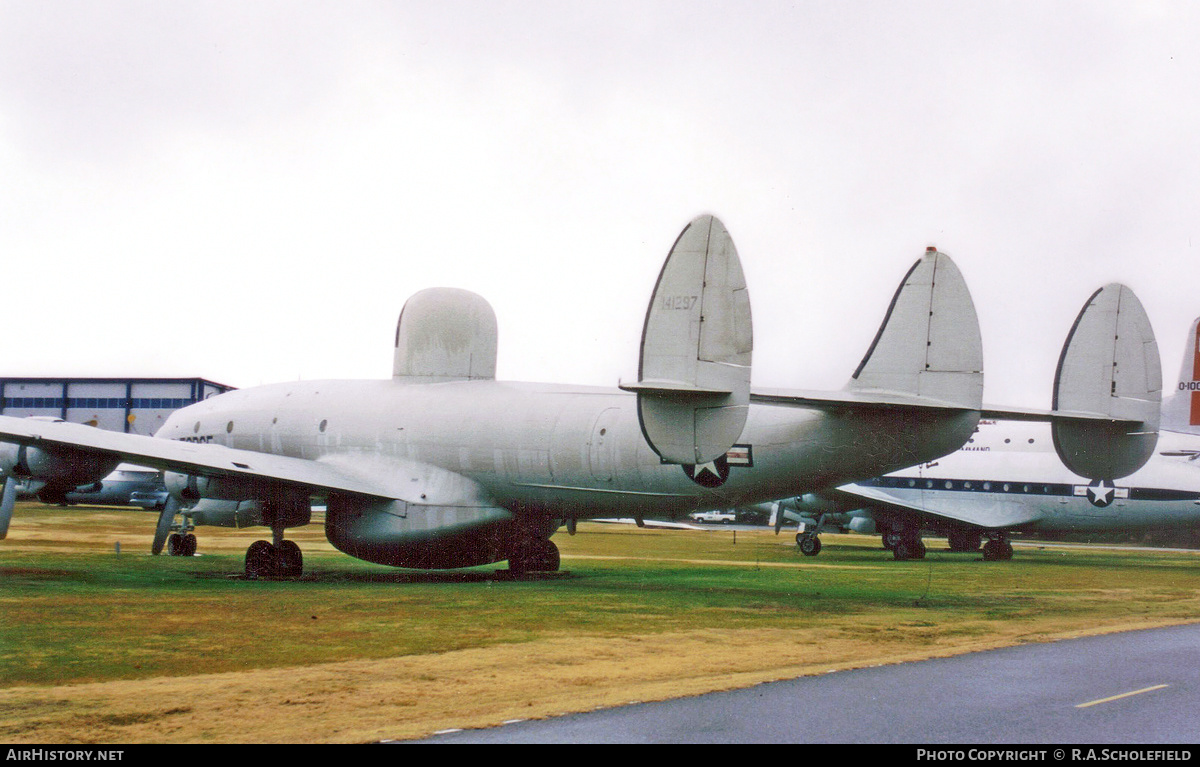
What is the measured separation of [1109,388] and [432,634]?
39.0 ft

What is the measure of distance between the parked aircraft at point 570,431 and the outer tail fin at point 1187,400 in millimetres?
25362

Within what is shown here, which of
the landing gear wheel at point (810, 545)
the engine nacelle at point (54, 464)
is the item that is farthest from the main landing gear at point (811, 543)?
the engine nacelle at point (54, 464)

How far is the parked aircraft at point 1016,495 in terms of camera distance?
118 feet

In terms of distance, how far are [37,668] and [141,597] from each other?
23.6ft

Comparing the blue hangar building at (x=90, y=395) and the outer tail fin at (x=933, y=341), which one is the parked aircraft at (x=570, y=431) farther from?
the blue hangar building at (x=90, y=395)

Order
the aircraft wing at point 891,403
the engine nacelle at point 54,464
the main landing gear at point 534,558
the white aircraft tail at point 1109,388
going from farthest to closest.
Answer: the main landing gear at point 534,558
the engine nacelle at point 54,464
the white aircraft tail at point 1109,388
the aircraft wing at point 891,403

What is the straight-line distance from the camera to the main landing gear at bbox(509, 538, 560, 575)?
78.1 feet

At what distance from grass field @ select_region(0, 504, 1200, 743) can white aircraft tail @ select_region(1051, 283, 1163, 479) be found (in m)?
2.83

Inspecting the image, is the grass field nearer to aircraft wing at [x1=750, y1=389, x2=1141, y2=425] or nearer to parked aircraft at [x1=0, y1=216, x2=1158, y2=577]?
parked aircraft at [x1=0, y1=216, x2=1158, y2=577]

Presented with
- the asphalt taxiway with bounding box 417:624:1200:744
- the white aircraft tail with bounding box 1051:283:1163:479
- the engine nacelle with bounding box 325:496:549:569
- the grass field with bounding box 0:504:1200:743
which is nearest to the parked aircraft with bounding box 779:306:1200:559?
the grass field with bounding box 0:504:1200:743

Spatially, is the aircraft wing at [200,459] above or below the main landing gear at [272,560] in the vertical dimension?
above

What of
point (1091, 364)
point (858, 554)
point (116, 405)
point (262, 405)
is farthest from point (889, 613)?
point (116, 405)

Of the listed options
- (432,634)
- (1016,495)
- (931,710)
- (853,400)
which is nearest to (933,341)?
(853,400)

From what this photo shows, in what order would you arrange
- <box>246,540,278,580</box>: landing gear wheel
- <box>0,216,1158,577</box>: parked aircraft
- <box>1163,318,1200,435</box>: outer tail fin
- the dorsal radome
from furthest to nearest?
<box>1163,318,1200,435</box>: outer tail fin → the dorsal radome → <box>246,540,278,580</box>: landing gear wheel → <box>0,216,1158,577</box>: parked aircraft
